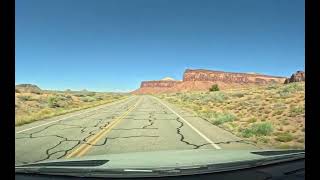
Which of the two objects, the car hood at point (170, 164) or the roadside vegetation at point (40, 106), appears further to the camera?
the roadside vegetation at point (40, 106)

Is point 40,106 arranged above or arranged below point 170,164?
above

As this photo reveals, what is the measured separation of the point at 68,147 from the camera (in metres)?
12.1

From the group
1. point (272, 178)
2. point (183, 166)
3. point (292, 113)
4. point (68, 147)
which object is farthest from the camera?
point (292, 113)

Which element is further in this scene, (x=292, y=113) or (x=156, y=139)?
(x=292, y=113)

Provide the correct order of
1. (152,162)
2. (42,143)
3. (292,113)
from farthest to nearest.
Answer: (292,113), (42,143), (152,162)

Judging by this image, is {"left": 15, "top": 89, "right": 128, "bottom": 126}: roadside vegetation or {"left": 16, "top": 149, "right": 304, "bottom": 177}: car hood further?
{"left": 15, "top": 89, "right": 128, "bottom": 126}: roadside vegetation

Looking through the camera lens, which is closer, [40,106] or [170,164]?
[170,164]
